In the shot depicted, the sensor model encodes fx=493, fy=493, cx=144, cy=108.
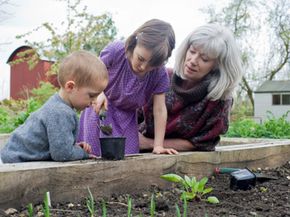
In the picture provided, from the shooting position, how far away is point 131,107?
3213 mm

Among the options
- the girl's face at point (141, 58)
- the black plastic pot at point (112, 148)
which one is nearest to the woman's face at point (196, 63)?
the girl's face at point (141, 58)

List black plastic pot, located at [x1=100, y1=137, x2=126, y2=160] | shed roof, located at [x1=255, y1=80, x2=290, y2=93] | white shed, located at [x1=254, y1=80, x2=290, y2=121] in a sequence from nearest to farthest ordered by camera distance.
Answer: black plastic pot, located at [x1=100, y1=137, x2=126, y2=160]
shed roof, located at [x1=255, y1=80, x2=290, y2=93]
white shed, located at [x1=254, y1=80, x2=290, y2=121]

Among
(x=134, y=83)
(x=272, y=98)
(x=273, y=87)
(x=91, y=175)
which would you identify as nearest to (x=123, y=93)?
(x=134, y=83)

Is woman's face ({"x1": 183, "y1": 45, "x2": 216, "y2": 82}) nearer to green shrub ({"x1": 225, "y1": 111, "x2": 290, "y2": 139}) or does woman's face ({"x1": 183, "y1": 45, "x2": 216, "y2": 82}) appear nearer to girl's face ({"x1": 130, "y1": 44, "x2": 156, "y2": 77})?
girl's face ({"x1": 130, "y1": 44, "x2": 156, "y2": 77})

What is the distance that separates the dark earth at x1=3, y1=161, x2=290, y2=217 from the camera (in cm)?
192

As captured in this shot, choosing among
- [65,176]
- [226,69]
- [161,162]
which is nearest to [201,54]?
[226,69]

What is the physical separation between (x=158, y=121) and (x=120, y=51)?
1.60 feet

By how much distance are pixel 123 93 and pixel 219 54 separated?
636mm

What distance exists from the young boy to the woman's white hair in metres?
0.84

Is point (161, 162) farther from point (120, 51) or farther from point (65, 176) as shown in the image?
point (120, 51)

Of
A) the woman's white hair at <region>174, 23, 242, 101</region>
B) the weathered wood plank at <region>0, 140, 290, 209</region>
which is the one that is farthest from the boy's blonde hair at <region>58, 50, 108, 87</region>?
the woman's white hair at <region>174, 23, 242, 101</region>

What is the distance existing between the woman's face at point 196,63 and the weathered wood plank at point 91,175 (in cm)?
50

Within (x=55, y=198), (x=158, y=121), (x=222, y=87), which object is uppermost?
(x=222, y=87)

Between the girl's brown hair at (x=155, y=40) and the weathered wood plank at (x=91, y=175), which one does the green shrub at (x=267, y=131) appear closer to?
the weathered wood plank at (x=91, y=175)
